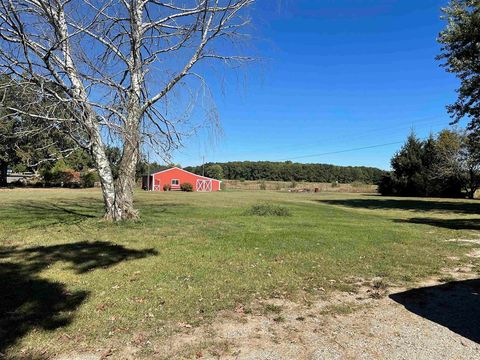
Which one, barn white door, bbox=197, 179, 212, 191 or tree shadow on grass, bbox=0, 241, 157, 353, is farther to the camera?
barn white door, bbox=197, 179, 212, 191

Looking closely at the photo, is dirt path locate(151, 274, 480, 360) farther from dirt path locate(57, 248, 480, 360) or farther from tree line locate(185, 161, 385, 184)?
tree line locate(185, 161, 385, 184)

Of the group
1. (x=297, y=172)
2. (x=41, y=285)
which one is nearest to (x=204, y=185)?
(x=41, y=285)

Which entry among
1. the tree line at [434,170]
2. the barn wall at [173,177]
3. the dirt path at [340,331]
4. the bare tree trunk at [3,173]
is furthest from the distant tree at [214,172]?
the dirt path at [340,331]

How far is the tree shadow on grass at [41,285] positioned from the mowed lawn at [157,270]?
0.7 inches

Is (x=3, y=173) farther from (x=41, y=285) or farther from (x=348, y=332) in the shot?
(x=348, y=332)

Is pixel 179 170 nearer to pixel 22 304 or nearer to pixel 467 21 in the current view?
pixel 467 21

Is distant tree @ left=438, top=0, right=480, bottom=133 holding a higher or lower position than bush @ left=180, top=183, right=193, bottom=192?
higher

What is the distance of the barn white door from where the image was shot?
67425 mm

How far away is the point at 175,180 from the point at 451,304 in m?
61.3

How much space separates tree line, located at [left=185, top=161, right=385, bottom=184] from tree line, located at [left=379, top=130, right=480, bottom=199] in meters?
66.3

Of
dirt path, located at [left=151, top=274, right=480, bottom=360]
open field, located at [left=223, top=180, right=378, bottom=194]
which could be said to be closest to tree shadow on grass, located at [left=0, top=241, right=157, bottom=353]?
dirt path, located at [left=151, top=274, right=480, bottom=360]

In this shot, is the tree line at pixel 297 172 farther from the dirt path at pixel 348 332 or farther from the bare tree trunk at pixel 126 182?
the dirt path at pixel 348 332

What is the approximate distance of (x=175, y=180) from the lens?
65.1m

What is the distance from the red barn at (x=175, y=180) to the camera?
62.8 meters
